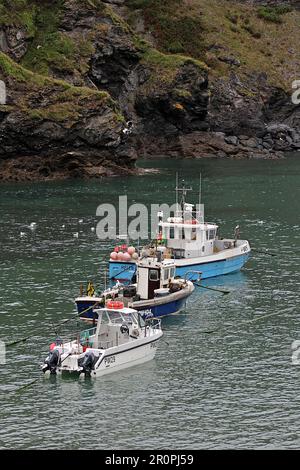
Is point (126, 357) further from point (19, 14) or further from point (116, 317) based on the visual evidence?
point (19, 14)

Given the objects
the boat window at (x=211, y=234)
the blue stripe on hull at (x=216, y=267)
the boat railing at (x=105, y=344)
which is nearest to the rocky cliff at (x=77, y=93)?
the boat window at (x=211, y=234)

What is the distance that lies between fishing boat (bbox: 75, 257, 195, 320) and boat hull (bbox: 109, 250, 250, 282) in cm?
466

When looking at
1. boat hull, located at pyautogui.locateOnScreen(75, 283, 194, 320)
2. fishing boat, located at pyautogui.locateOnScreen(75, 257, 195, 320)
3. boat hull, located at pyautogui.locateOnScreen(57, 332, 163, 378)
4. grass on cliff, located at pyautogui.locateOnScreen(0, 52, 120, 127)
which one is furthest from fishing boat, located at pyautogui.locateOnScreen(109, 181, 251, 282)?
grass on cliff, located at pyautogui.locateOnScreen(0, 52, 120, 127)

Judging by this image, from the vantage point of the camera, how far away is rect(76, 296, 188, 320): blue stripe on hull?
61781mm

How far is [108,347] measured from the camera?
175ft

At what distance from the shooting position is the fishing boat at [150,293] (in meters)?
62.3

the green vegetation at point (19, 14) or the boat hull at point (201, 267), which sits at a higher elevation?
the green vegetation at point (19, 14)

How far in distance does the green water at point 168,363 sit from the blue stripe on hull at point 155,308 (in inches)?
32.5

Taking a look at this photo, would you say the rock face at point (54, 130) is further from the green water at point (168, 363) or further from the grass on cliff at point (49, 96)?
the green water at point (168, 363)

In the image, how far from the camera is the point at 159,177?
515ft

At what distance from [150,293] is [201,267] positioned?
13479 mm

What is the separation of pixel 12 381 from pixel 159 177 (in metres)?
108
